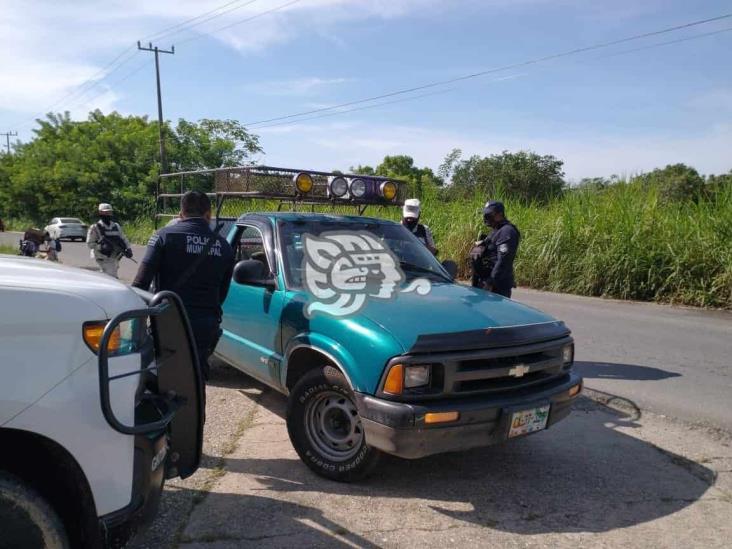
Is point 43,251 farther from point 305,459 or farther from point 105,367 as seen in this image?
point 105,367

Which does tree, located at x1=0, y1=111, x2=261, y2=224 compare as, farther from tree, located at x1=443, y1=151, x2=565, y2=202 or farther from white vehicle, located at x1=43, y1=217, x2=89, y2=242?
tree, located at x1=443, y1=151, x2=565, y2=202

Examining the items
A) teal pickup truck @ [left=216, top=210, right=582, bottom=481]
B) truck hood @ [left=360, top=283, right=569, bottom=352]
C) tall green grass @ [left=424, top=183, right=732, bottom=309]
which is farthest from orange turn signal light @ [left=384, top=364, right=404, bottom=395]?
tall green grass @ [left=424, top=183, right=732, bottom=309]

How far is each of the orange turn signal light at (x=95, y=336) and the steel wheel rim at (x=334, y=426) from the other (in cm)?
170

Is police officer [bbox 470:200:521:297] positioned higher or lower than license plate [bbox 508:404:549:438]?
higher

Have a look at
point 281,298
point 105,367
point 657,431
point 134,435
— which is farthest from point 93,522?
point 657,431

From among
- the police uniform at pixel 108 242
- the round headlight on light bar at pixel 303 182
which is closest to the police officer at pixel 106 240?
the police uniform at pixel 108 242

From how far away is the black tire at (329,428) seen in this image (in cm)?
377

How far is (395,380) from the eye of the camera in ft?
11.1

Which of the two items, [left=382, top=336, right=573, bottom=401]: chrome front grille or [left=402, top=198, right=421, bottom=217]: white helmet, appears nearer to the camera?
[left=382, top=336, right=573, bottom=401]: chrome front grille

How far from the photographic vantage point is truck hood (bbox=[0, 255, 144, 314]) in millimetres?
2334

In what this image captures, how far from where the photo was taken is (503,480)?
13.2 ft

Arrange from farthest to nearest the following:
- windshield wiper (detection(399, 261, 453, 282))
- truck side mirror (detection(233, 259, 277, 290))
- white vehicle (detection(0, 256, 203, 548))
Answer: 1. windshield wiper (detection(399, 261, 453, 282))
2. truck side mirror (detection(233, 259, 277, 290))
3. white vehicle (detection(0, 256, 203, 548))

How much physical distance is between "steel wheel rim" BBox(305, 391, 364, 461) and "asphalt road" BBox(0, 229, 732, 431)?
10.4 feet

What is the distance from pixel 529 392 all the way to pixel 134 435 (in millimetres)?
2381
